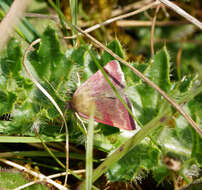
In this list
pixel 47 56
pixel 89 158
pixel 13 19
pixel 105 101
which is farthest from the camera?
pixel 47 56

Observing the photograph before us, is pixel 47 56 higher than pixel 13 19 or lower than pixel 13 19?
lower

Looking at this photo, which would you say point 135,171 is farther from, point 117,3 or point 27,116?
point 117,3

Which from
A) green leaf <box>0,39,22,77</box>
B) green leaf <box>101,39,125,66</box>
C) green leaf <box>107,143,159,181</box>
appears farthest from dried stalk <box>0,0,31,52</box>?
green leaf <box>107,143,159,181</box>

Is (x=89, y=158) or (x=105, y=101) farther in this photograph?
(x=105, y=101)

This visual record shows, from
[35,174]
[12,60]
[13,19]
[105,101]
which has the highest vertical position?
[13,19]

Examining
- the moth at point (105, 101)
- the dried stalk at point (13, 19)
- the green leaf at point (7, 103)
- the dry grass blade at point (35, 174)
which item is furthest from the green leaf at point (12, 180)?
the dried stalk at point (13, 19)

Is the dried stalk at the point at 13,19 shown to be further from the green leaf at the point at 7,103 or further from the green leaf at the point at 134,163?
the green leaf at the point at 134,163

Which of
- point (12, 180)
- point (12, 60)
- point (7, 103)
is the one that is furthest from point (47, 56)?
point (12, 180)

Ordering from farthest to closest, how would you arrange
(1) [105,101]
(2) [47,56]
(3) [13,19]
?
(2) [47,56] → (1) [105,101] → (3) [13,19]

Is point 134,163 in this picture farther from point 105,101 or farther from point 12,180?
point 12,180
